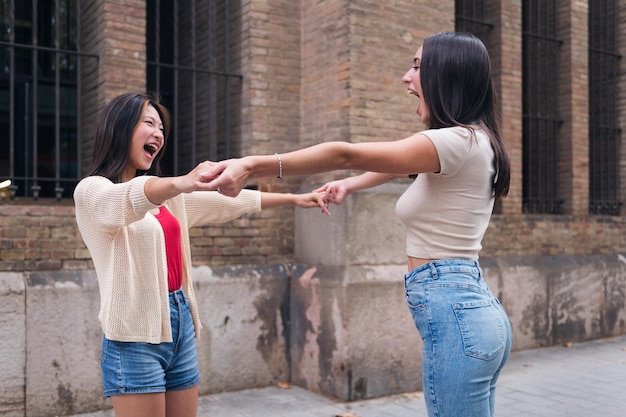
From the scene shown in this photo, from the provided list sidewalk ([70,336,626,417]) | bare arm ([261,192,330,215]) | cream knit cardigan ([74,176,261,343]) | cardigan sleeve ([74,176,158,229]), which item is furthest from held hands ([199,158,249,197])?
sidewalk ([70,336,626,417])

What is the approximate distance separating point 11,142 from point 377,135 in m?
3.02

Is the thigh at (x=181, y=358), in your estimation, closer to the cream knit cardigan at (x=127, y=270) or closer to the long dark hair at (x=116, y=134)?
the cream knit cardigan at (x=127, y=270)

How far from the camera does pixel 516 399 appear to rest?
601 cm

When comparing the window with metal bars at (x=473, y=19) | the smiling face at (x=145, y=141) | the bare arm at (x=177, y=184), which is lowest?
the bare arm at (x=177, y=184)

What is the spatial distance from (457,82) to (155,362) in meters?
1.56

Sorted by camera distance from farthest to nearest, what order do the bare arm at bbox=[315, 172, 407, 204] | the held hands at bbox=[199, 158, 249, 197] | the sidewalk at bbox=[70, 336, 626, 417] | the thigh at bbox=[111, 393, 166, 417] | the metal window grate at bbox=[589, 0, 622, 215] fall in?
the metal window grate at bbox=[589, 0, 622, 215] → the sidewalk at bbox=[70, 336, 626, 417] → the bare arm at bbox=[315, 172, 407, 204] → the thigh at bbox=[111, 393, 166, 417] → the held hands at bbox=[199, 158, 249, 197]

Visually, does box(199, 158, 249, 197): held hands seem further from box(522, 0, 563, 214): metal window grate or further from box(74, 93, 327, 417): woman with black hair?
box(522, 0, 563, 214): metal window grate

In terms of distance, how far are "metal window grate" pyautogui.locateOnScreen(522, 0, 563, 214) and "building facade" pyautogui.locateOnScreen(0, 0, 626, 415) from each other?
0.68m

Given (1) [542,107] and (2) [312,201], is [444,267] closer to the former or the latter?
(2) [312,201]

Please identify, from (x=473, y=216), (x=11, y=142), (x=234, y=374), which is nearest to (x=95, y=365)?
(x=234, y=374)

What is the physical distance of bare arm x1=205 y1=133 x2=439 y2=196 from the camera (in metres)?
2.12

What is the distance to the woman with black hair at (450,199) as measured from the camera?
2236 mm

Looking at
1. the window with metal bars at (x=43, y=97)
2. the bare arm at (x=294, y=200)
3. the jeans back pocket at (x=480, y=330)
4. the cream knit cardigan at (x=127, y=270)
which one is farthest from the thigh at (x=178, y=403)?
the window with metal bars at (x=43, y=97)

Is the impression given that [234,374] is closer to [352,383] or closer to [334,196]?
[352,383]
